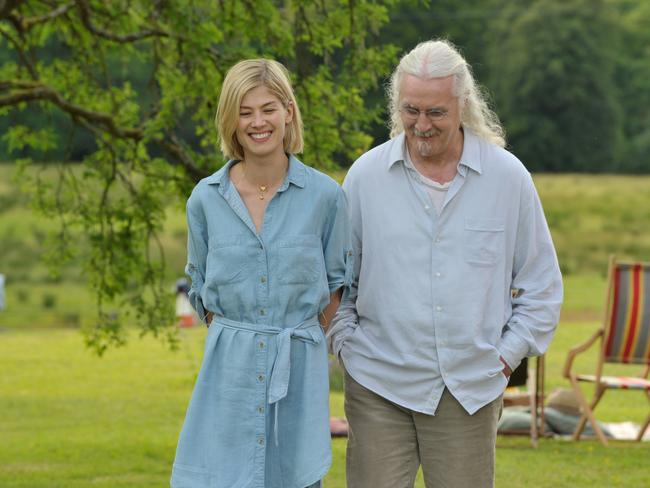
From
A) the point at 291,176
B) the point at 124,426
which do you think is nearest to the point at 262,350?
the point at 291,176

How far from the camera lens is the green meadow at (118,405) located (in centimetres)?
977

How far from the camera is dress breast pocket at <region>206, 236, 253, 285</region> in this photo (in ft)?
14.8

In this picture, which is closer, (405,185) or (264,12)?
(405,185)

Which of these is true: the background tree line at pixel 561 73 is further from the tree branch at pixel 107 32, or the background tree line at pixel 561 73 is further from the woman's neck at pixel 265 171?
the woman's neck at pixel 265 171

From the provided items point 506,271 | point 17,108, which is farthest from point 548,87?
point 506,271

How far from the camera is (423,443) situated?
4750 millimetres

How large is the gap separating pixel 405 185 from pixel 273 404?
843mm

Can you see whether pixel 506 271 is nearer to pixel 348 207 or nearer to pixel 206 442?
pixel 348 207

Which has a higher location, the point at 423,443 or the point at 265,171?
the point at 265,171

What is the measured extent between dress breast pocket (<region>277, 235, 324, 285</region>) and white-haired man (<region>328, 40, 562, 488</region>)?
28cm

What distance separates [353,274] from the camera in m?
4.84

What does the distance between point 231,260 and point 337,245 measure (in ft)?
1.18

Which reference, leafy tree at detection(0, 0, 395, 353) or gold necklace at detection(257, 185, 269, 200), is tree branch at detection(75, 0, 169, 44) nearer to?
leafy tree at detection(0, 0, 395, 353)

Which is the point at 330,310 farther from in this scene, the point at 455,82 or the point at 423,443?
the point at 455,82
